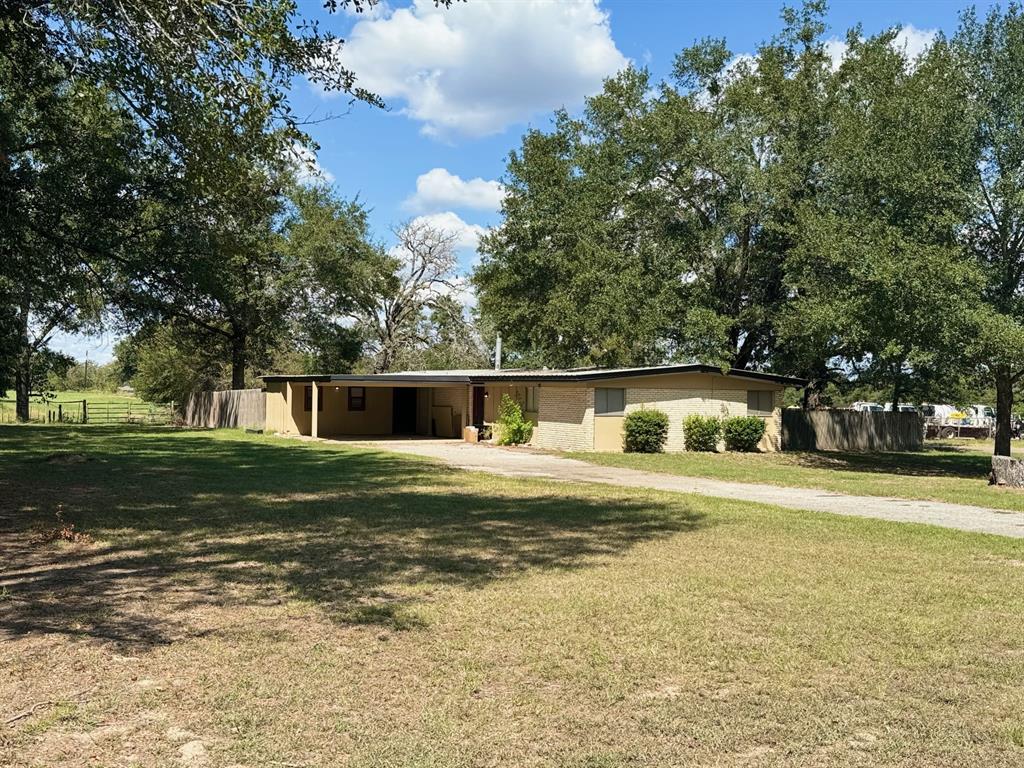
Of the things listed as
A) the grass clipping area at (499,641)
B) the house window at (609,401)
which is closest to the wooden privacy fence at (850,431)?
the house window at (609,401)

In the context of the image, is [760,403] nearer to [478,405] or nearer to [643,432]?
[643,432]

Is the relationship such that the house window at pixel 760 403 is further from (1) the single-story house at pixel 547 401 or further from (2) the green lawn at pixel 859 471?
(2) the green lawn at pixel 859 471

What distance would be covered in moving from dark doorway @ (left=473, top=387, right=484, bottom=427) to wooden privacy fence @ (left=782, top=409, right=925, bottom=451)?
10619 millimetres

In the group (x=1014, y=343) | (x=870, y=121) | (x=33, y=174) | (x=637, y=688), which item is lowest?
(x=637, y=688)

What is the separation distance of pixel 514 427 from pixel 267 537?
17362mm

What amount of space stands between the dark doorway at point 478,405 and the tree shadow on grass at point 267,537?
12.7m

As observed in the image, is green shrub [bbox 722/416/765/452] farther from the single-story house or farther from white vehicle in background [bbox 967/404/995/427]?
white vehicle in background [bbox 967/404/995/427]

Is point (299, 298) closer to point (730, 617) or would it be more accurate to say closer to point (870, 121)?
point (870, 121)

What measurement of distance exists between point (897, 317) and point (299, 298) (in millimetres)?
25933

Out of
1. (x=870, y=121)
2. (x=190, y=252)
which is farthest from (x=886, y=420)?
(x=190, y=252)

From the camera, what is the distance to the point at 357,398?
32.4 meters

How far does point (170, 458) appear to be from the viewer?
19109mm

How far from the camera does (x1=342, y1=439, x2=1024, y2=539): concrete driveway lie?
11.7 m

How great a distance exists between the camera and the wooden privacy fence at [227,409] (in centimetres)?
3388
